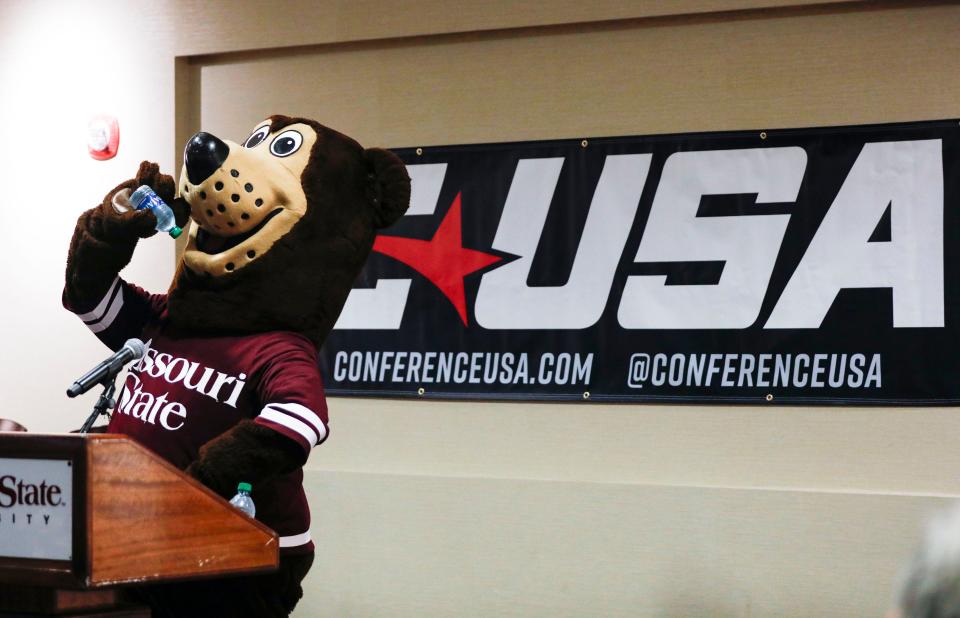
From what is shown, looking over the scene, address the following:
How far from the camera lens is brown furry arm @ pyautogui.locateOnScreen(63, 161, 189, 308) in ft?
8.11

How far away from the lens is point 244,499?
2168mm

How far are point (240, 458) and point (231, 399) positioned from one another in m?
0.22

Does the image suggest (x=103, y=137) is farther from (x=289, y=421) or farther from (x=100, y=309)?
(x=289, y=421)

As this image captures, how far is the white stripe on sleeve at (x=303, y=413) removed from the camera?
226 centimetres

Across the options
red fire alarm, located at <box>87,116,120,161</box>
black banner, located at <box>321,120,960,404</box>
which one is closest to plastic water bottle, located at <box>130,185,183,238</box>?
black banner, located at <box>321,120,960,404</box>

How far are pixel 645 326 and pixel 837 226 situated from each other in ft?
2.19

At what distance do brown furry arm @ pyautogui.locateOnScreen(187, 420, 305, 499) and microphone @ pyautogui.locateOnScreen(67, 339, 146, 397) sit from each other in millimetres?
229

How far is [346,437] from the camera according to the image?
4.12 metres

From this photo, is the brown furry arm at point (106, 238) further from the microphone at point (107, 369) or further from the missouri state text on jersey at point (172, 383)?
the microphone at point (107, 369)

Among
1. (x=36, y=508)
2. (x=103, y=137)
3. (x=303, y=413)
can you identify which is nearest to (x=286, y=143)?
(x=303, y=413)

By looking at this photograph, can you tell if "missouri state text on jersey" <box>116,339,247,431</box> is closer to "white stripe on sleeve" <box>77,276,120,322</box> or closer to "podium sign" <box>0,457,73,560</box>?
"white stripe on sleeve" <box>77,276,120,322</box>

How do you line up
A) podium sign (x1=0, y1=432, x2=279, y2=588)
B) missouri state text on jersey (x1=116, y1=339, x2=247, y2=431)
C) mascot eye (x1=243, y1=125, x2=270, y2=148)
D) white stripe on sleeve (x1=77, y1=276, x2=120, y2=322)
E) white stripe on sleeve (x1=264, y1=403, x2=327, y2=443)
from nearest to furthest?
podium sign (x1=0, y1=432, x2=279, y2=588), white stripe on sleeve (x1=264, y1=403, x2=327, y2=443), missouri state text on jersey (x1=116, y1=339, x2=247, y2=431), white stripe on sleeve (x1=77, y1=276, x2=120, y2=322), mascot eye (x1=243, y1=125, x2=270, y2=148)

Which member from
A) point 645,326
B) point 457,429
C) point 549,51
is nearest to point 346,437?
point 457,429

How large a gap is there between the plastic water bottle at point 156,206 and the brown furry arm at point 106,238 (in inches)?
0.7
